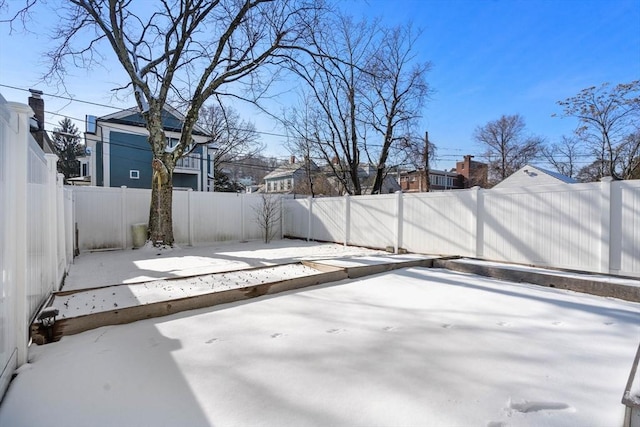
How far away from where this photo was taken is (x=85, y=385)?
1.74 metres

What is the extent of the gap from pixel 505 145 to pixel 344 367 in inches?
1175

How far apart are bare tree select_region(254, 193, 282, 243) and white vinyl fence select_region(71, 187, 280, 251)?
0.38ft

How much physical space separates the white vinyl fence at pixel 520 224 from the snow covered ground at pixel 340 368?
2.14 metres

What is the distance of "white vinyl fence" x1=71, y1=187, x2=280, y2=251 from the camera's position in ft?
27.5

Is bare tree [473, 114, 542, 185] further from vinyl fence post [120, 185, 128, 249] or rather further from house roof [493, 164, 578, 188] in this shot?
vinyl fence post [120, 185, 128, 249]

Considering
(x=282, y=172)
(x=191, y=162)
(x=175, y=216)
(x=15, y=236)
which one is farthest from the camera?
(x=282, y=172)

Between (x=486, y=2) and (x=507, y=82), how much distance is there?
251 inches

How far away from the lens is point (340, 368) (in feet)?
6.38

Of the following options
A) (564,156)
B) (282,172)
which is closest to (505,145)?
(564,156)

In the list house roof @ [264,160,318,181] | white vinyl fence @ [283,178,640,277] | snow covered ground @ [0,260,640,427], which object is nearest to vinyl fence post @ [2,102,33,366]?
snow covered ground @ [0,260,640,427]

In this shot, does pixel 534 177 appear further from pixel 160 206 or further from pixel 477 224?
pixel 160 206

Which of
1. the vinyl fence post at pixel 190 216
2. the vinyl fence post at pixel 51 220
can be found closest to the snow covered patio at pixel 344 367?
the vinyl fence post at pixel 51 220

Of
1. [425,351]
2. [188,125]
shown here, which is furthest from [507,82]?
[425,351]

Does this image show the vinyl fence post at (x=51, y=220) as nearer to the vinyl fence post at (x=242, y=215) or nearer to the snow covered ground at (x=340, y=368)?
the snow covered ground at (x=340, y=368)
